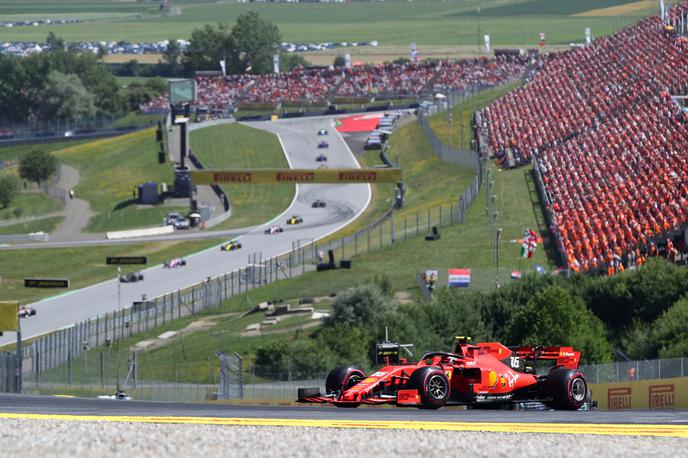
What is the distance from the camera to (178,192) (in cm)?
10769

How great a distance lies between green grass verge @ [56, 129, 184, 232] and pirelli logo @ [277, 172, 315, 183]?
28.2 ft

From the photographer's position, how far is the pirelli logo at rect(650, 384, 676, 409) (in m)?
30.7

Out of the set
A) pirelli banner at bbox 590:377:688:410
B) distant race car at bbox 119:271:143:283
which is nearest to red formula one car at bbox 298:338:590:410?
pirelli banner at bbox 590:377:688:410

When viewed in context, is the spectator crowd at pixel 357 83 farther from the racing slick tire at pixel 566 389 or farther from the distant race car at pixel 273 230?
the racing slick tire at pixel 566 389

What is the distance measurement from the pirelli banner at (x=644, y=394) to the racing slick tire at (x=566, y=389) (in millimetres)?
4758

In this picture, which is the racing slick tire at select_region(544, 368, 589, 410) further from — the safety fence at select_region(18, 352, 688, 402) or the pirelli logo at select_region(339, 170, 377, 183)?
the pirelli logo at select_region(339, 170, 377, 183)

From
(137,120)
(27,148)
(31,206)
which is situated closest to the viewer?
(31,206)

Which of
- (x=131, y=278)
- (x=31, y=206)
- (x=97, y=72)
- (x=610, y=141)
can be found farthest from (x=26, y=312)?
(x=97, y=72)

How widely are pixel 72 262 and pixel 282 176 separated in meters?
19.7

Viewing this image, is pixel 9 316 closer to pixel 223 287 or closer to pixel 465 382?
pixel 465 382

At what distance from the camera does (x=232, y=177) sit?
100750 millimetres

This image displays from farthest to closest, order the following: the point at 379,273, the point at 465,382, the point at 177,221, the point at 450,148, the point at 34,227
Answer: the point at 34,227, the point at 450,148, the point at 177,221, the point at 379,273, the point at 465,382

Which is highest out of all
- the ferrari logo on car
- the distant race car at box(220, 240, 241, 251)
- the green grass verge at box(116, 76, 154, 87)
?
the green grass verge at box(116, 76, 154, 87)

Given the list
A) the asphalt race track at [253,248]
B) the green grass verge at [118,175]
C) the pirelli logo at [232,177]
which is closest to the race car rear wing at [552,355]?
the asphalt race track at [253,248]
